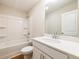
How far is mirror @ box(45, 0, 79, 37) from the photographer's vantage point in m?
1.32

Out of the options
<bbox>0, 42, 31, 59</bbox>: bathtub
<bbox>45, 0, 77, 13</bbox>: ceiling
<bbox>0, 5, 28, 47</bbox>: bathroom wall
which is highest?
<bbox>45, 0, 77, 13</bbox>: ceiling

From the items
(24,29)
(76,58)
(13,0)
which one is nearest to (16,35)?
(24,29)

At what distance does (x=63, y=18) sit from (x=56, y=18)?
266mm

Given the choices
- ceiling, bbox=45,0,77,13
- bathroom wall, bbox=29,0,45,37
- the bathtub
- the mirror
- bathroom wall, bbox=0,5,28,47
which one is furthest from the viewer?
bathroom wall, bbox=0,5,28,47

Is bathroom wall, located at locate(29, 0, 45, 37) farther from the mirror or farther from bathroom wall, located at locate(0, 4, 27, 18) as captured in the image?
bathroom wall, located at locate(0, 4, 27, 18)

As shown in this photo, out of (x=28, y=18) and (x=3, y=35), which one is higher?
(x=28, y=18)

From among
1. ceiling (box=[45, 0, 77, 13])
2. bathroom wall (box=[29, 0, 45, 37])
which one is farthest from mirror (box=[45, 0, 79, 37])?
bathroom wall (box=[29, 0, 45, 37])

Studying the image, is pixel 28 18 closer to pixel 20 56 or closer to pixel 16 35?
pixel 16 35

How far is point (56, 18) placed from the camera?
5.94 feet

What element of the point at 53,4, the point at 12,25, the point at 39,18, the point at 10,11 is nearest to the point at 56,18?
the point at 53,4

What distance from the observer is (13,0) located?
2.43 meters

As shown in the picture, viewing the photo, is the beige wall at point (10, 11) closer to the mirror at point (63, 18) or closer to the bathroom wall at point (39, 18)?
the bathroom wall at point (39, 18)

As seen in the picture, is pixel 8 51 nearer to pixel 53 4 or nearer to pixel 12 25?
pixel 12 25

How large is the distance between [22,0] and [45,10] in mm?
1064
